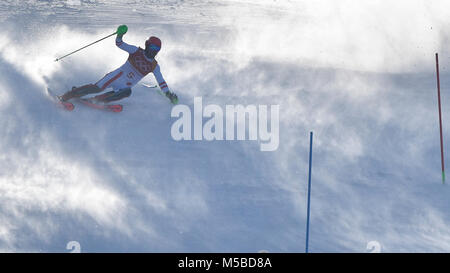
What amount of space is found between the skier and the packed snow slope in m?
0.18

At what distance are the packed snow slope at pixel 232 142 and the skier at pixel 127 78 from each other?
7.3 inches

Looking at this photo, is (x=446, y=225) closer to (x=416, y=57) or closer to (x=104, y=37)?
(x=416, y=57)

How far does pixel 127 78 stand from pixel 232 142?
1431 mm

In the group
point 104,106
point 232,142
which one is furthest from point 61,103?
point 232,142

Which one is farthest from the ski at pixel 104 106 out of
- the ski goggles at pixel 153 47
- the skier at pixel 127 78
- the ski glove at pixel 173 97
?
the ski goggles at pixel 153 47

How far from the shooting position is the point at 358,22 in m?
9.70

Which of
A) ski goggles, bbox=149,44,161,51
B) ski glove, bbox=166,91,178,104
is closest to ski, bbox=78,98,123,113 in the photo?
ski glove, bbox=166,91,178,104

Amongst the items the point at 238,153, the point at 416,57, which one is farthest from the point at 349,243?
the point at 416,57

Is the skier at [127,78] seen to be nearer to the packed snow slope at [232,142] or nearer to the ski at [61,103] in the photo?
the ski at [61,103]

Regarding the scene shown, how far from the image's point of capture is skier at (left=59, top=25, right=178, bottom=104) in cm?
799

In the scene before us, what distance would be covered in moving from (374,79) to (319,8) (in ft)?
4.80

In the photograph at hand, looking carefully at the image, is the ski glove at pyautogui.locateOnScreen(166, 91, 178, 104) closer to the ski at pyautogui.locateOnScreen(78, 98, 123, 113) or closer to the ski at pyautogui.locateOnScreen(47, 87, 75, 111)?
the ski at pyautogui.locateOnScreen(78, 98, 123, 113)

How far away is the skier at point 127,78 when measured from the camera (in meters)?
7.99
